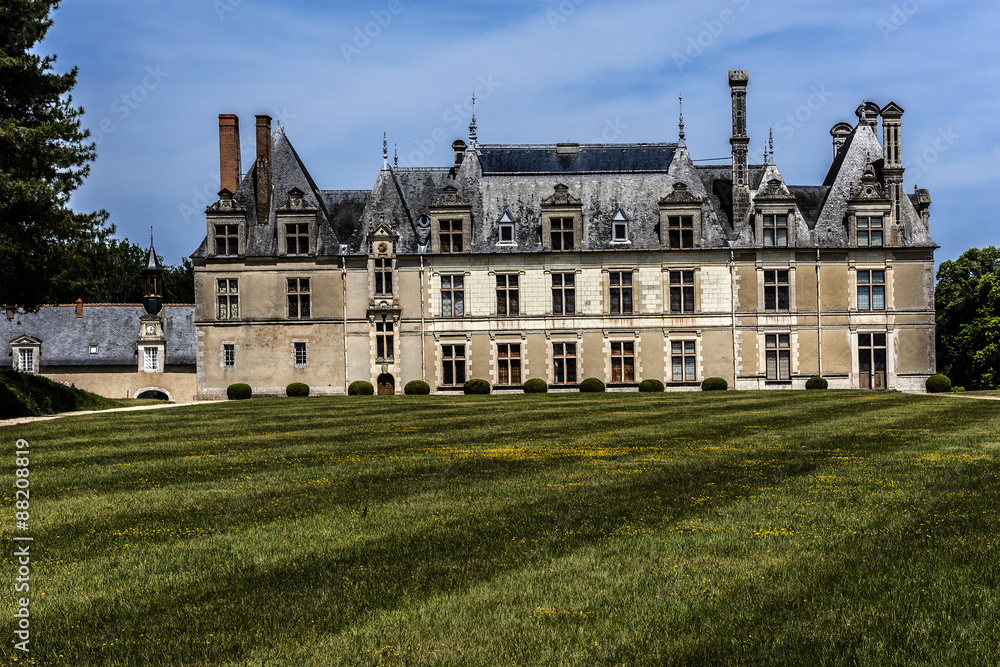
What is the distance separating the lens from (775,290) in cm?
5312

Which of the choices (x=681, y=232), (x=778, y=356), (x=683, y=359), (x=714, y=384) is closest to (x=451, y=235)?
(x=681, y=232)

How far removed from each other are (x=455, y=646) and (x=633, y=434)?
48.1ft

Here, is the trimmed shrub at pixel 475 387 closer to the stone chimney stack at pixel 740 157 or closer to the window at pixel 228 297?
the window at pixel 228 297

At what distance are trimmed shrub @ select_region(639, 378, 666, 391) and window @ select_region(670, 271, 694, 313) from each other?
174 inches

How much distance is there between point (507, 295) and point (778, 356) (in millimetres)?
15156

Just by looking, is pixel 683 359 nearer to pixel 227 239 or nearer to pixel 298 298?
pixel 298 298

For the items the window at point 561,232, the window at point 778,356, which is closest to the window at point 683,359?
the window at point 778,356

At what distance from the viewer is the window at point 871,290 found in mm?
53062

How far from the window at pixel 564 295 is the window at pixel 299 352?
13796mm

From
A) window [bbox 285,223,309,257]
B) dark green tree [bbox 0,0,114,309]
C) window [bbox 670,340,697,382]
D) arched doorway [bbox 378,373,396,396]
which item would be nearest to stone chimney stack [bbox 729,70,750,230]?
window [bbox 670,340,697,382]

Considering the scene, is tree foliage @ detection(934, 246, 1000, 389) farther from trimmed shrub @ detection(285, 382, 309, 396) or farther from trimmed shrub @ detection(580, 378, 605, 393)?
trimmed shrub @ detection(285, 382, 309, 396)

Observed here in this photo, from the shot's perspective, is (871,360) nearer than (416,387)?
No

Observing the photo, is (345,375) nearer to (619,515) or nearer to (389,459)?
(389,459)

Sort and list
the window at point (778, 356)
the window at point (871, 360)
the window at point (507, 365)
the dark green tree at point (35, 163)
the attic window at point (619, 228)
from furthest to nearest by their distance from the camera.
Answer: the attic window at point (619, 228) < the window at point (507, 365) < the window at point (778, 356) < the window at point (871, 360) < the dark green tree at point (35, 163)
